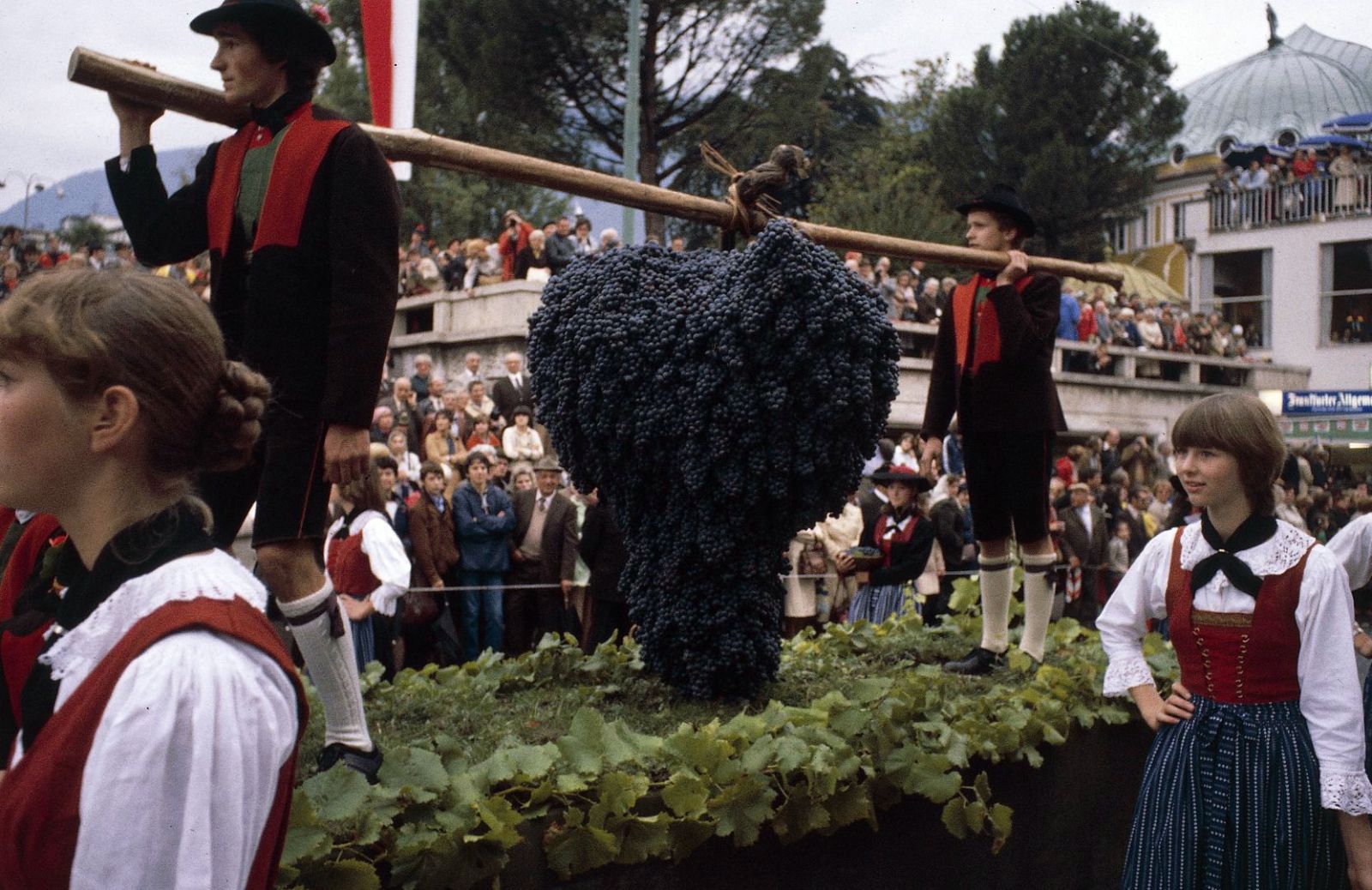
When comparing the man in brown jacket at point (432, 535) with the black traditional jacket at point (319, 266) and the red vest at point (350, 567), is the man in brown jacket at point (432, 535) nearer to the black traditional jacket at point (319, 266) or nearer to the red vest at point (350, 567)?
the red vest at point (350, 567)

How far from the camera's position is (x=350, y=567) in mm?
7973

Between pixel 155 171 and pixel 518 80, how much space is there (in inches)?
1185

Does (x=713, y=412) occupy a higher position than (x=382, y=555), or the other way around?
(x=713, y=412)

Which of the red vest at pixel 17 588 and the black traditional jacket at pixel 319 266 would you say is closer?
the red vest at pixel 17 588

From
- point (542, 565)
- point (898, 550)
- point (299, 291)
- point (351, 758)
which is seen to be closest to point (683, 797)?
point (351, 758)

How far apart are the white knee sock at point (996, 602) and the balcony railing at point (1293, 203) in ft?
128

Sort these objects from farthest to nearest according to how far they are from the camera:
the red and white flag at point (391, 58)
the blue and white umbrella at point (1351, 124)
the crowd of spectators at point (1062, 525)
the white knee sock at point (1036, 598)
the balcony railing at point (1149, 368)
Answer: the blue and white umbrella at point (1351, 124) < the balcony railing at point (1149, 368) < the crowd of spectators at point (1062, 525) < the white knee sock at point (1036, 598) < the red and white flag at point (391, 58)

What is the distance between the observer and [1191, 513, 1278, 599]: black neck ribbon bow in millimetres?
3756

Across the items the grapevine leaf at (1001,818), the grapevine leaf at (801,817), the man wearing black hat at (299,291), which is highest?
the man wearing black hat at (299,291)

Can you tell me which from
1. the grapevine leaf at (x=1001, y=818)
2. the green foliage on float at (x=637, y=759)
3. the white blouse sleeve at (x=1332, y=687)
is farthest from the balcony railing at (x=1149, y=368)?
the white blouse sleeve at (x=1332, y=687)

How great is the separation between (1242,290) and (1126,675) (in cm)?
4436

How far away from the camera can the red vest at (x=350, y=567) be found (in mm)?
7941

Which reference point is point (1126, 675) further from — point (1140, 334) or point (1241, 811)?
point (1140, 334)

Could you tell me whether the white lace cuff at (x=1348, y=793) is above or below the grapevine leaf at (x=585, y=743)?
below
